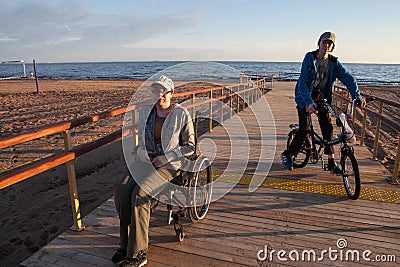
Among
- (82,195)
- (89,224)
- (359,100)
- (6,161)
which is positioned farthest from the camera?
(6,161)

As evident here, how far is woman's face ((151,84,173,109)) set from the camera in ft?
8.28

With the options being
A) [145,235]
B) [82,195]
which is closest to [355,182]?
[145,235]

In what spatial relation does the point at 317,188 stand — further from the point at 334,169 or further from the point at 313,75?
the point at 313,75

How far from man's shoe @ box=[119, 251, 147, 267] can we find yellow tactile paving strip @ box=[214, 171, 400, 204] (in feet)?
6.12

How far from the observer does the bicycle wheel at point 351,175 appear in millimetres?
3266

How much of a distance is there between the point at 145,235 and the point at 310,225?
1.59 metres

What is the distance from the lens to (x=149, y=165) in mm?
2551

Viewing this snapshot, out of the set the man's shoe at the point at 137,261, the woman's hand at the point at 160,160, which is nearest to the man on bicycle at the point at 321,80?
the woman's hand at the point at 160,160

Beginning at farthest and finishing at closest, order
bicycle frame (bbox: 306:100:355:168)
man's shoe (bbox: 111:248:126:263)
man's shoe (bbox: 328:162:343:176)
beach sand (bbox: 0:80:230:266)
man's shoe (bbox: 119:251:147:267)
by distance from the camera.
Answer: man's shoe (bbox: 328:162:343:176), beach sand (bbox: 0:80:230:266), bicycle frame (bbox: 306:100:355:168), man's shoe (bbox: 111:248:126:263), man's shoe (bbox: 119:251:147:267)

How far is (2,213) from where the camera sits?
4.14 meters

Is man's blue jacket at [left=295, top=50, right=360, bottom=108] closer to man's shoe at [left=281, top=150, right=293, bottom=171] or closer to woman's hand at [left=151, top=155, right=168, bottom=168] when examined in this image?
man's shoe at [left=281, top=150, right=293, bottom=171]

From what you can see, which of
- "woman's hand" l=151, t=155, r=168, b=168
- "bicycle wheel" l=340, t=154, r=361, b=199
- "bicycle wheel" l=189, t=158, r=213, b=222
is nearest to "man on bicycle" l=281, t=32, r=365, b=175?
"bicycle wheel" l=340, t=154, r=361, b=199

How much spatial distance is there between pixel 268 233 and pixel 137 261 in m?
1.21

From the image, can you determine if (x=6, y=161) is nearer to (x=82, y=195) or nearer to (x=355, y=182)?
(x=82, y=195)
